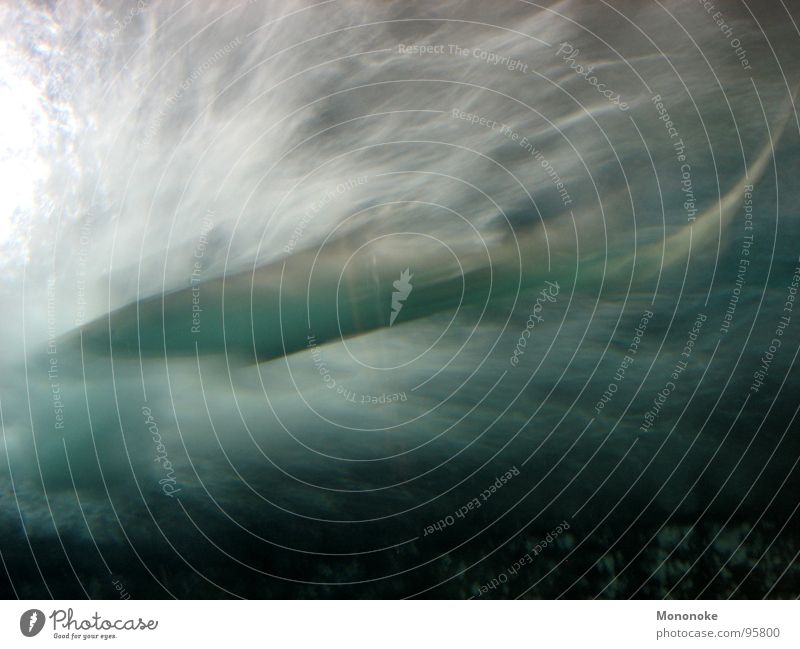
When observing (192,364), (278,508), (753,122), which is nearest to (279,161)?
(192,364)

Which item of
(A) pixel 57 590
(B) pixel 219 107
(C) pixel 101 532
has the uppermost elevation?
(B) pixel 219 107

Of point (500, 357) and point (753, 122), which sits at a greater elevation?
point (753, 122)
